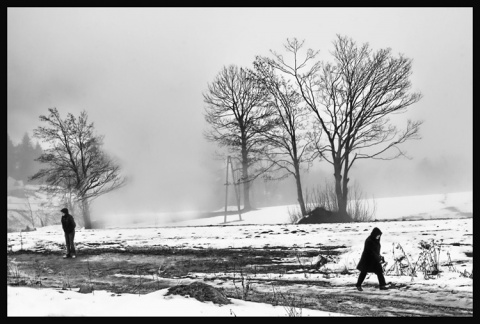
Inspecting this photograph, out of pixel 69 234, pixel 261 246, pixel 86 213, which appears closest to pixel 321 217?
pixel 261 246

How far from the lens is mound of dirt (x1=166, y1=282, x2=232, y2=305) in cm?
720

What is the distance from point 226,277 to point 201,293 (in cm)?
280

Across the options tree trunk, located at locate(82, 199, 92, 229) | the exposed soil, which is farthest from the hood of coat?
tree trunk, located at locate(82, 199, 92, 229)

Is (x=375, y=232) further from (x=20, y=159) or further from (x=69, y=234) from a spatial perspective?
(x=20, y=159)

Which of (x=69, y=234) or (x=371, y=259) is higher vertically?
(x=69, y=234)

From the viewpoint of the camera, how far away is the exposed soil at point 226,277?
714 cm

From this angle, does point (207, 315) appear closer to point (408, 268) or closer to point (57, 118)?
point (408, 268)

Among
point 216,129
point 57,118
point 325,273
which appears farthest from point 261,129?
point 325,273

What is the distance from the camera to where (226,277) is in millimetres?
10102

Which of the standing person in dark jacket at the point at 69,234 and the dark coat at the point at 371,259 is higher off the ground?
the standing person in dark jacket at the point at 69,234

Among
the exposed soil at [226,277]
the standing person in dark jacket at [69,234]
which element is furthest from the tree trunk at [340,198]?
the standing person in dark jacket at [69,234]

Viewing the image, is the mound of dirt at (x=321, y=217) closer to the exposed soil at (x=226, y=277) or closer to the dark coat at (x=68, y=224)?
the exposed soil at (x=226, y=277)

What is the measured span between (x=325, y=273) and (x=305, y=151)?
19.0 metres

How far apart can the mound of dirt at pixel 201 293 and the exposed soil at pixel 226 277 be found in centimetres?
62
